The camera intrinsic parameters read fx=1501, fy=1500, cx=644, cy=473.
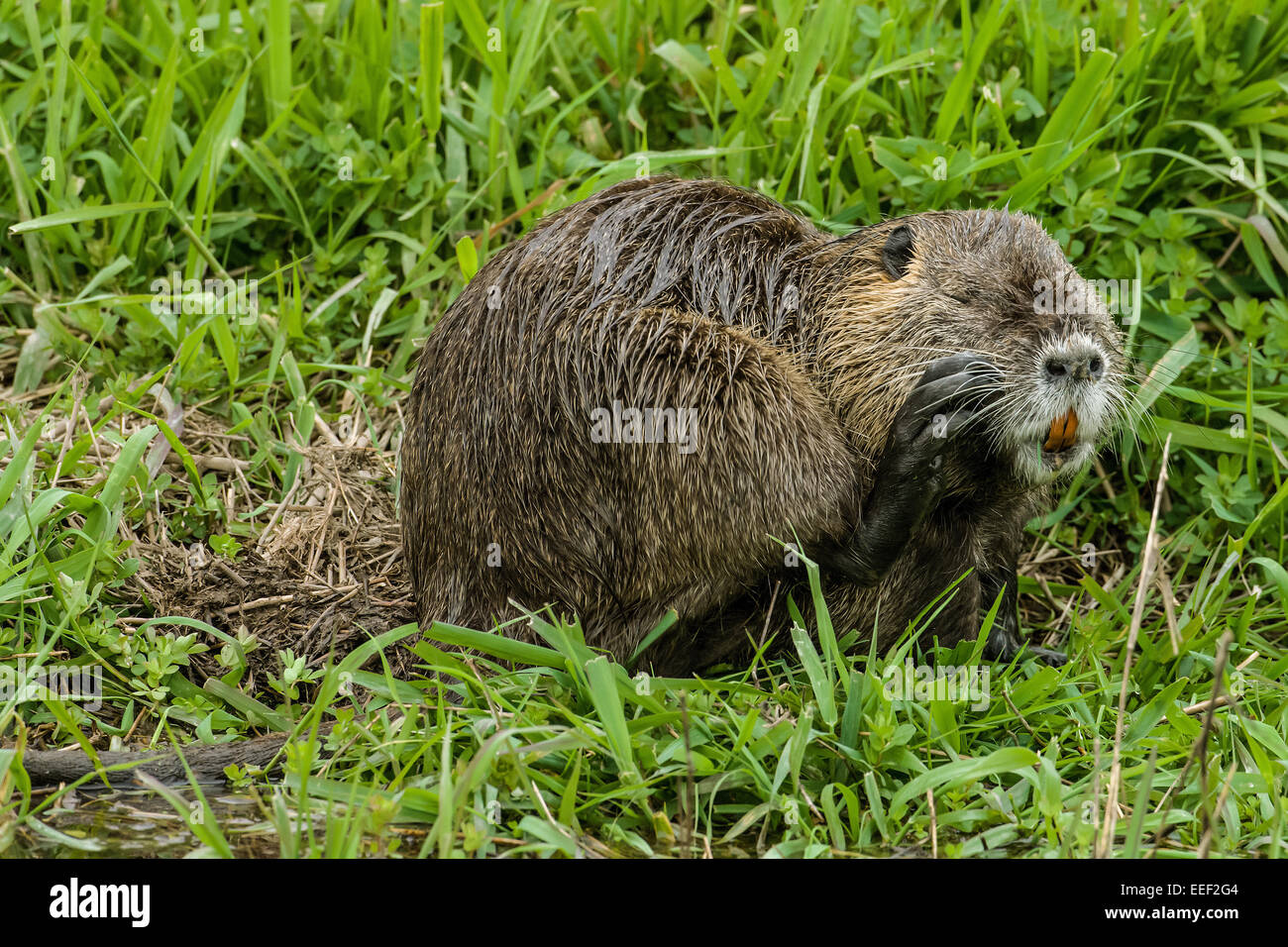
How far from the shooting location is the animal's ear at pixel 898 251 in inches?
156

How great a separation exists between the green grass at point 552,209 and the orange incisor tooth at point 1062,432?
52 cm

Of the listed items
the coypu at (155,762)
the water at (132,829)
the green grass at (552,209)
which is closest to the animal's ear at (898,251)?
the green grass at (552,209)

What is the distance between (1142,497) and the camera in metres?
4.85

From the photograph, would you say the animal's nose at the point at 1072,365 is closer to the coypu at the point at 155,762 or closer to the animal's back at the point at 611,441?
the animal's back at the point at 611,441

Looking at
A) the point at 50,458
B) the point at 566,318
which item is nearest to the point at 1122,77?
the point at 566,318

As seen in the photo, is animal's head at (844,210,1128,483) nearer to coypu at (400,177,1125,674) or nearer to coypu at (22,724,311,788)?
coypu at (400,177,1125,674)

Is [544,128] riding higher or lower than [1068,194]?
higher

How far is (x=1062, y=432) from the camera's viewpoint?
3.62 meters

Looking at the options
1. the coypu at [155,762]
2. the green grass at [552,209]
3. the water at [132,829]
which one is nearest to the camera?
the water at [132,829]

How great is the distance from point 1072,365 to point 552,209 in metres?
2.02

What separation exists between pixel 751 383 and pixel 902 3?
2.21 m
